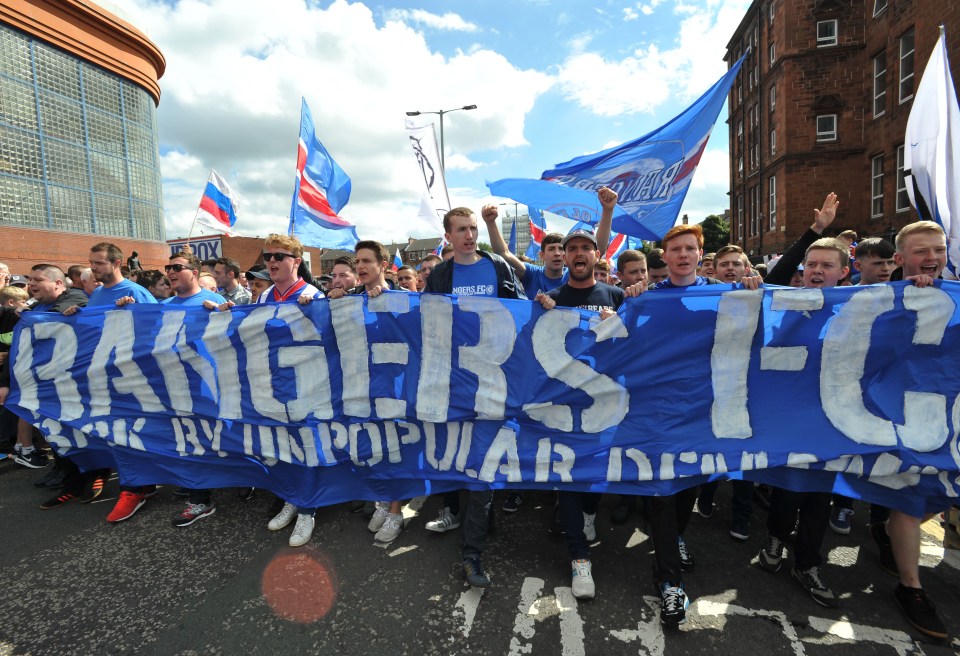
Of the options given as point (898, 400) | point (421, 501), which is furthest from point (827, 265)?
point (421, 501)

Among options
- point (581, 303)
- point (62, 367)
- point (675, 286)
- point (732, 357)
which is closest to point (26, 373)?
point (62, 367)

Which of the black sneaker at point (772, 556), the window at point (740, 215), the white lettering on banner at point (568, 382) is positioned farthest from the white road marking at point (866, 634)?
the window at point (740, 215)

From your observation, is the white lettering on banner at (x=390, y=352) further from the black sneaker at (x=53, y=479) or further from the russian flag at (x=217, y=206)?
the russian flag at (x=217, y=206)

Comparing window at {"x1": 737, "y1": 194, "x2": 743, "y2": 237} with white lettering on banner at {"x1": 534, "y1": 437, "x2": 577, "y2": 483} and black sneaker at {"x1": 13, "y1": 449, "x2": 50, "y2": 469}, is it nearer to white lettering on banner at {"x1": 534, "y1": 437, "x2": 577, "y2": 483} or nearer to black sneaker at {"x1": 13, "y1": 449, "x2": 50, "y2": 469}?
white lettering on banner at {"x1": 534, "y1": 437, "x2": 577, "y2": 483}

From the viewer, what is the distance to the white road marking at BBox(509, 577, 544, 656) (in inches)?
93.0

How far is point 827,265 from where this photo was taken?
3100 millimetres

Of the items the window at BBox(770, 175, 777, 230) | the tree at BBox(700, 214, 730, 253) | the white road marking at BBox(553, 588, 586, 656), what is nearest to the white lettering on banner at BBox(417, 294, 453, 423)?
the white road marking at BBox(553, 588, 586, 656)

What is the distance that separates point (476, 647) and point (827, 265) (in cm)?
309

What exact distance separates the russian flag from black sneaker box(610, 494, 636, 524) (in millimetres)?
8343

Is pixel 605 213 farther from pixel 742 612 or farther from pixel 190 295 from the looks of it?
pixel 190 295

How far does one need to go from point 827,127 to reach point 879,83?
2770 millimetres

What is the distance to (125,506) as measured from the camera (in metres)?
3.79

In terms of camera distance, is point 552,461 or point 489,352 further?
point 489,352

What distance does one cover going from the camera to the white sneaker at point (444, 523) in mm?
3443
